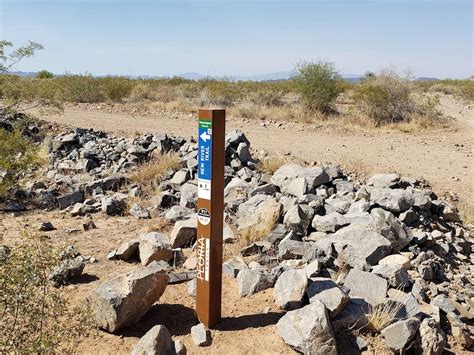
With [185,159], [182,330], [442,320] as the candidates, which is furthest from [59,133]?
[442,320]

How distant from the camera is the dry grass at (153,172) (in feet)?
30.9

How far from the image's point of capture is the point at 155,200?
28.0 ft

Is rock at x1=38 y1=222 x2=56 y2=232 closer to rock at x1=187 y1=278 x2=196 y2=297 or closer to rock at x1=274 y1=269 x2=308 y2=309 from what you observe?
rock at x1=187 y1=278 x2=196 y2=297

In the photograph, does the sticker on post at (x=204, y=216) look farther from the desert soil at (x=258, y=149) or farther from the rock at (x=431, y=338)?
the rock at (x=431, y=338)

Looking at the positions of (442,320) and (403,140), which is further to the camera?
(403,140)

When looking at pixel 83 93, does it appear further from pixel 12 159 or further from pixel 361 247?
pixel 361 247

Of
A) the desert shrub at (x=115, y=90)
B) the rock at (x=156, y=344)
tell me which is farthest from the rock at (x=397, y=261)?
the desert shrub at (x=115, y=90)

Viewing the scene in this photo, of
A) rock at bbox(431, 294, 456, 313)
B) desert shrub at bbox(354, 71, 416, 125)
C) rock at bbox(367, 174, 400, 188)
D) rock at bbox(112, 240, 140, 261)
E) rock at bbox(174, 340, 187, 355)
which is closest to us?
rock at bbox(174, 340, 187, 355)

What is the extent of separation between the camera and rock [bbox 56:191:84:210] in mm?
8750

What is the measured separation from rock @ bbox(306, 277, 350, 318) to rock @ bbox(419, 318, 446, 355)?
72cm

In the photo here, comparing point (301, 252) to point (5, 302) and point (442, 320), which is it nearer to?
point (442, 320)

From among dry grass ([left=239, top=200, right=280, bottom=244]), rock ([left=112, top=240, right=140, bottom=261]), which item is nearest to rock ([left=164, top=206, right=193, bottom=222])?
dry grass ([left=239, top=200, right=280, bottom=244])

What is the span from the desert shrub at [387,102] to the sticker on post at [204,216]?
49.4ft

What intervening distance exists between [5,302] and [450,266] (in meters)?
5.43
